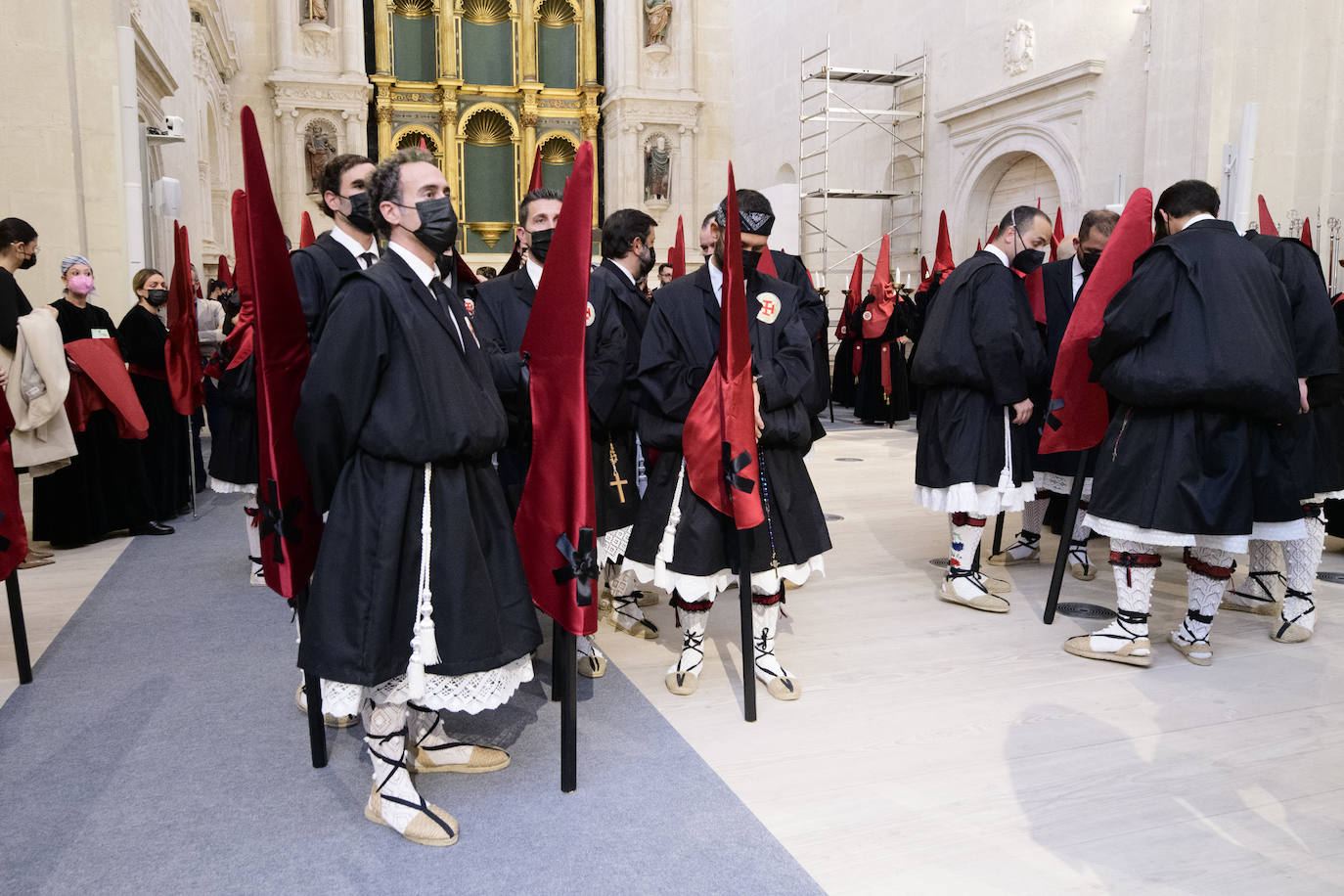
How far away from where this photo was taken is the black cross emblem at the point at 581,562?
8.16 feet

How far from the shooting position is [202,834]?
2.44 m

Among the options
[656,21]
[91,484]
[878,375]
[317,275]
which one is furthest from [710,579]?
[656,21]

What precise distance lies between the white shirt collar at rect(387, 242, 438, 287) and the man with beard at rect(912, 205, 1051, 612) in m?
2.55

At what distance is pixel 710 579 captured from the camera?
3.19 meters

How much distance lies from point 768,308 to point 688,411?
43cm

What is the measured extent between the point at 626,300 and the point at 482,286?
21.1 inches

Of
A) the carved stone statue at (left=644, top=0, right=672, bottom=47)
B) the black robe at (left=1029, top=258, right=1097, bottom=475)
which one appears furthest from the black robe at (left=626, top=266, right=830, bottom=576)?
the carved stone statue at (left=644, top=0, right=672, bottom=47)

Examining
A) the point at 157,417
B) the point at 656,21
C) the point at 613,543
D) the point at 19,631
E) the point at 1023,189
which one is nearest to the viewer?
the point at 19,631

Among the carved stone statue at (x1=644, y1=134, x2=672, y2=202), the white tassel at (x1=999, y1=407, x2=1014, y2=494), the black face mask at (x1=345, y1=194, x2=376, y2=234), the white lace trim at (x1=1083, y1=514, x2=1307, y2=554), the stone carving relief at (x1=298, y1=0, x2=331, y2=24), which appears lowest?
the white lace trim at (x1=1083, y1=514, x2=1307, y2=554)

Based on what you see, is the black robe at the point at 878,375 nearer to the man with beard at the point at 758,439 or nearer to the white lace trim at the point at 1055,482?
the white lace trim at the point at 1055,482

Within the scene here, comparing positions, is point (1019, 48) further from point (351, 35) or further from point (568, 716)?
point (351, 35)

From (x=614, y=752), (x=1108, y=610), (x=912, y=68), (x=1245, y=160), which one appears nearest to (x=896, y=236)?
(x=912, y=68)

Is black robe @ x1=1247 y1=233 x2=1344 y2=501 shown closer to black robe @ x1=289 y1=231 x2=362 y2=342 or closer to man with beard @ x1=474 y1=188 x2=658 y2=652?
man with beard @ x1=474 y1=188 x2=658 y2=652

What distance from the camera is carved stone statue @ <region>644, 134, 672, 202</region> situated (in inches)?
740
